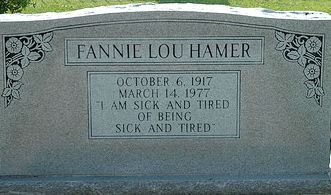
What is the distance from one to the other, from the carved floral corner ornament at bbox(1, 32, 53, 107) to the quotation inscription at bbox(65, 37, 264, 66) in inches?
7.8

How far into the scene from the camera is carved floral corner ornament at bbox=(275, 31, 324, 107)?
191 inches

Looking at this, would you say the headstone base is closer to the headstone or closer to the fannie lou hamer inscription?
the headstone

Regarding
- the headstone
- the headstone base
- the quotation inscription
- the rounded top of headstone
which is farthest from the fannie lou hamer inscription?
the rounded top of headstone

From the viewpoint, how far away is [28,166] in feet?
16.4

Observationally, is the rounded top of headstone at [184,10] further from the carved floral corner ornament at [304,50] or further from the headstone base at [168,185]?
the headstone base at [168,185]

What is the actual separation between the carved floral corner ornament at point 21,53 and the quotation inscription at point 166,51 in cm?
20

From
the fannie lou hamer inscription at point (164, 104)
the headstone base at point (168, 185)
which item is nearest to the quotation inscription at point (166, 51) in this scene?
the fannie lou hamer inscription at point (164, 104)

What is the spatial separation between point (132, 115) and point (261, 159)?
1131 millimetres

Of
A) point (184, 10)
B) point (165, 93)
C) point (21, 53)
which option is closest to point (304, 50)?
point (184, 10)

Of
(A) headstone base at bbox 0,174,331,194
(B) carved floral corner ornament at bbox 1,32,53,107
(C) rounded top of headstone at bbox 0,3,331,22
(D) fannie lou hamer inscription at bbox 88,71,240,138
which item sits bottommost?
(A) headstone base at bbox 0,174,331,194

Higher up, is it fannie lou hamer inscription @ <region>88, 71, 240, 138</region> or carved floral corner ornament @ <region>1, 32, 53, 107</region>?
carved floral corner ornament @ <region>1, 32, 53, 107</region>

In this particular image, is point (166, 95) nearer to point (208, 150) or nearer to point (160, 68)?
point (160, 68)

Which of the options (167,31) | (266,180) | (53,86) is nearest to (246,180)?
(266,180)

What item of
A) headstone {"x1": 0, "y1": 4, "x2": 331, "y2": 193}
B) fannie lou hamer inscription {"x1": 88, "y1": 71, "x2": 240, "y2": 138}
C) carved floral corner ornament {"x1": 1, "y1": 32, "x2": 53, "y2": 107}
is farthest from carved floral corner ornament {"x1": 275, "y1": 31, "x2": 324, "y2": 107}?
carved floral corner ornament {"x1": 1, "y1": 32, "x2": 53, "y2": 107}
